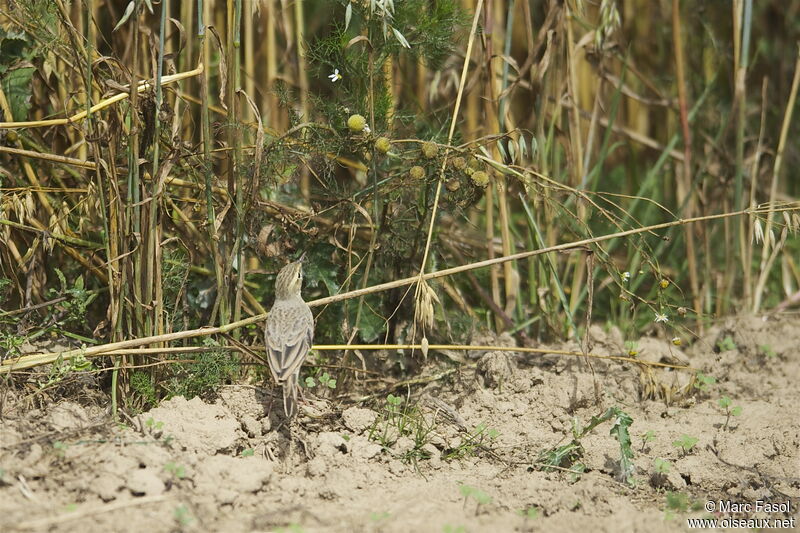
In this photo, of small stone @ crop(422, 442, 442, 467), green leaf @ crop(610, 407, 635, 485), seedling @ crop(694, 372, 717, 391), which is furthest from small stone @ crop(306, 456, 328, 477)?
seedling @ crop(694, 372, 717, 391)

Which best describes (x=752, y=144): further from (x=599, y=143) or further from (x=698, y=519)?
(x=698, y=519)

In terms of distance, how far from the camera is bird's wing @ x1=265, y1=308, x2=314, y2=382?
3.99 m

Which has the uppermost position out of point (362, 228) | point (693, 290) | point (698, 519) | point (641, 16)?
point (641, 16)

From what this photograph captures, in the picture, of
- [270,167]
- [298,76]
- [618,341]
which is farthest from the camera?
[298,76]

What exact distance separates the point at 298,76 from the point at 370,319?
1.89m

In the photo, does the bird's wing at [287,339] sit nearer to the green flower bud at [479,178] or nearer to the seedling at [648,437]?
the green flower bud at [479,178]

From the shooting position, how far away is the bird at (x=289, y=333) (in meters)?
3.98

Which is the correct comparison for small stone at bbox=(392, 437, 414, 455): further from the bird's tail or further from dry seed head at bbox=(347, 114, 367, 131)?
dry seed head at bbox=(347, 114, 367, 131)

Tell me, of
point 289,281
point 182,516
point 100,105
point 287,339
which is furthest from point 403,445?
point 100,105

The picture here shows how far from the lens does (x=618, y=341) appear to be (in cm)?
533

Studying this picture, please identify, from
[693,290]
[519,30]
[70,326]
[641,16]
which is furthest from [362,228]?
[641,16]

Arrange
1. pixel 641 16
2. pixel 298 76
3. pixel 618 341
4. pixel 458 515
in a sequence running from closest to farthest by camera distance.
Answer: pixel 458 515
pixel 618 341
pixel 298 76
pixel 641 16

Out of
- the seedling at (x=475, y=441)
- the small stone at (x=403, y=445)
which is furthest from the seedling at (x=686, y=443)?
the small stone at (x=403, y=445)

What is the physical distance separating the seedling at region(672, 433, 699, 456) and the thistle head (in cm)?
205
